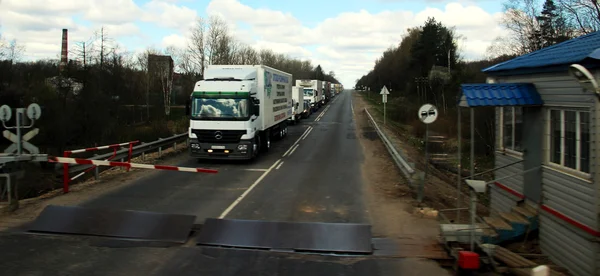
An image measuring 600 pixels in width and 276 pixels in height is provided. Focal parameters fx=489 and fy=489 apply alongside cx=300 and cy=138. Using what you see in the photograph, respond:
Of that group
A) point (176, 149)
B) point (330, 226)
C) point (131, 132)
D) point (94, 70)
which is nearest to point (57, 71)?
point (94, 70)

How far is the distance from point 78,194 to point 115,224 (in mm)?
4205

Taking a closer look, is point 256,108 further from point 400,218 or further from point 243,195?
point 400,218

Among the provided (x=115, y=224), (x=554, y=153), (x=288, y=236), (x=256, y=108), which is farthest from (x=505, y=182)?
(x=256, y=108)

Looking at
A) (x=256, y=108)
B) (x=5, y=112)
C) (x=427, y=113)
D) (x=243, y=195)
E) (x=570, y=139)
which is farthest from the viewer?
(x=256, y=108)

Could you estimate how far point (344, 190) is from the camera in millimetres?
13930

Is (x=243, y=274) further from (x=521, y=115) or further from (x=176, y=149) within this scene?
(x=176, y=149)

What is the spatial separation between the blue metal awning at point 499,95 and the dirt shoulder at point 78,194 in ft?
29.1

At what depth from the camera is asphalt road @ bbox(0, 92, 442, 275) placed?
710 cm

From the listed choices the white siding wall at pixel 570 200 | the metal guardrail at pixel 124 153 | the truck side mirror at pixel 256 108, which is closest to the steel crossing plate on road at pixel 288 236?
the white siding wall at pixel 570 200

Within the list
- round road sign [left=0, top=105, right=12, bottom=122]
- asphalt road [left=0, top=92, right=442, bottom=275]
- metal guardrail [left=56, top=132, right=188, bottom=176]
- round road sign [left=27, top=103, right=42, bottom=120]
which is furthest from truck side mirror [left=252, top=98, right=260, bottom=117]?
round road sign [left=0, top=105, right=12, bottom=122]

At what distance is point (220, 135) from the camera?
18250 mm

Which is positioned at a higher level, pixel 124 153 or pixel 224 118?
pixel 224 118

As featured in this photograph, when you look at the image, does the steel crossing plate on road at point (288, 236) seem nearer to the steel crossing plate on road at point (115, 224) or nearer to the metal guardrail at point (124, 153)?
the steel crossing plate on road at point (115, 224)

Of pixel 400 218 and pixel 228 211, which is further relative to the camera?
pixel 228 211
